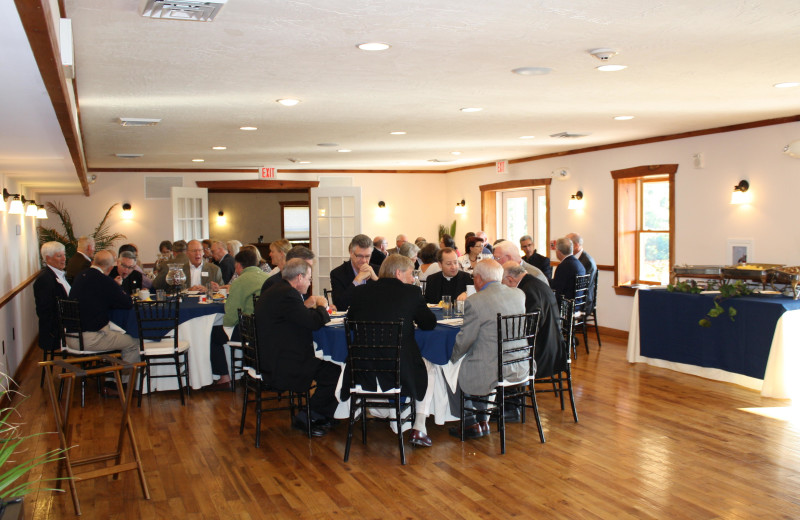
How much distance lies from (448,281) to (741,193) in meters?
3.74

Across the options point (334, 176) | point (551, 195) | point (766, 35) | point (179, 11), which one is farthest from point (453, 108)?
point (334, 176)

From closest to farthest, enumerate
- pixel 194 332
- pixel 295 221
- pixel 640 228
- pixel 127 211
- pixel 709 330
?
pixel 194 332, pixel 709 330, pixel 640 228, pixel 127 211, pixel 295 221

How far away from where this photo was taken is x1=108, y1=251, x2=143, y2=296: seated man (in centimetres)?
776

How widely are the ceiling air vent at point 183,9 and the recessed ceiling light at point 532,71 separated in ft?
7.49

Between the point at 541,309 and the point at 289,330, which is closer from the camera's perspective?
the point at 289,330

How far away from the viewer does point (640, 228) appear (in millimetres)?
9859

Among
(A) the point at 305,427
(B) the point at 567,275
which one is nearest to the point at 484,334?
(A) the point at 305,427

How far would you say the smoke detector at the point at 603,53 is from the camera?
14.2 ft

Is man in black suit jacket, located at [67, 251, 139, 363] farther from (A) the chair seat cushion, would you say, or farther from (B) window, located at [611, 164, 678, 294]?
(B) window, located at [611, 164, 678, 294]

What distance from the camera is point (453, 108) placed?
6543mm

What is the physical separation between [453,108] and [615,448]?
332 cm

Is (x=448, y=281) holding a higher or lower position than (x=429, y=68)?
lower

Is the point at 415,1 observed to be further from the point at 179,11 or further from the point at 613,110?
the point at 613,110

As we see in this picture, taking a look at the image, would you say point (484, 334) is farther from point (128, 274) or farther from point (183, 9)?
point (128, 274)
